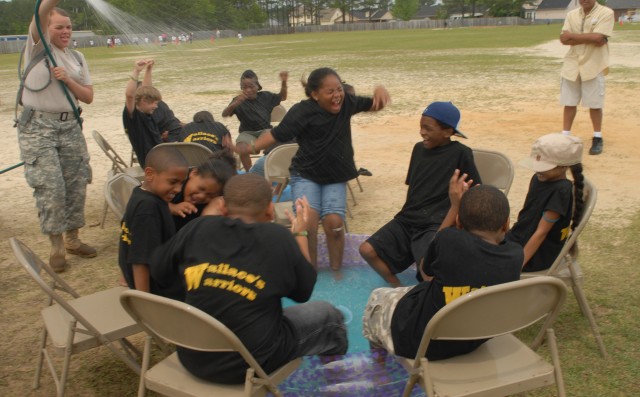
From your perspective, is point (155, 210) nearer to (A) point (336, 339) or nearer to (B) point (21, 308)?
(A) point (336, 339)

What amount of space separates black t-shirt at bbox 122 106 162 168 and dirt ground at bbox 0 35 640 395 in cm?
87

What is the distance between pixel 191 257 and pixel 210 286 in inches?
6.3

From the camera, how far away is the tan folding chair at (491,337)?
2223 millimetres

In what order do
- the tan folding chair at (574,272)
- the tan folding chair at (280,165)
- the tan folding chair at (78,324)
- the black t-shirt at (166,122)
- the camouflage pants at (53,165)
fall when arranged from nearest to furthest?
the tan folding chair at (78,324) < the tan folding chair at (574,272) < the camouflage pants at (53,165) < the tan folding chair at (280,165) < the black t-shirt at (166,122)

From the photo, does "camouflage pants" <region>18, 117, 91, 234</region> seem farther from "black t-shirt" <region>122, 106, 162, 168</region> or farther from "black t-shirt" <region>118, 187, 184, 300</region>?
"black t-shirt" <region>118, 187, 184, 300</region>

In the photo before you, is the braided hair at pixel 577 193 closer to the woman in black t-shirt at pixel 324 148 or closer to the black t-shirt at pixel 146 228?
the woman in black t-shirt at pixel 324 148

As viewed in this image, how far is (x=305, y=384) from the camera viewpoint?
299 cm

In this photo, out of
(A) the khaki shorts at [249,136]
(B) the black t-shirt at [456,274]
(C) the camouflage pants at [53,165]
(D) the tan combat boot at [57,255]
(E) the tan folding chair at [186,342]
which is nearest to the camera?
(E) the tan folding chair at [186,342]

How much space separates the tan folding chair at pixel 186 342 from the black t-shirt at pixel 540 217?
171 cm

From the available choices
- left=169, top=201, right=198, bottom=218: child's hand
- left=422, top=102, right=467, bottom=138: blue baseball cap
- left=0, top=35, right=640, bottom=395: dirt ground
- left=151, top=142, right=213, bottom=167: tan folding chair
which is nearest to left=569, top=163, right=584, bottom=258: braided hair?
left=422, top=102, right=467, bottom=138: blue baseball cap

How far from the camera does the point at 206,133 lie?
5988 millimetres

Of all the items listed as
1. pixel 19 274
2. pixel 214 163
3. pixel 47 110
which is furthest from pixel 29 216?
pixel 214 163

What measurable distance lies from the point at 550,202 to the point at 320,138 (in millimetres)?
1862

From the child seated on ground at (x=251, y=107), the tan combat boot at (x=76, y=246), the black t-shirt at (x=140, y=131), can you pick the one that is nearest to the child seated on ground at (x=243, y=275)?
the tan combat boot at (x=76, y=246)
